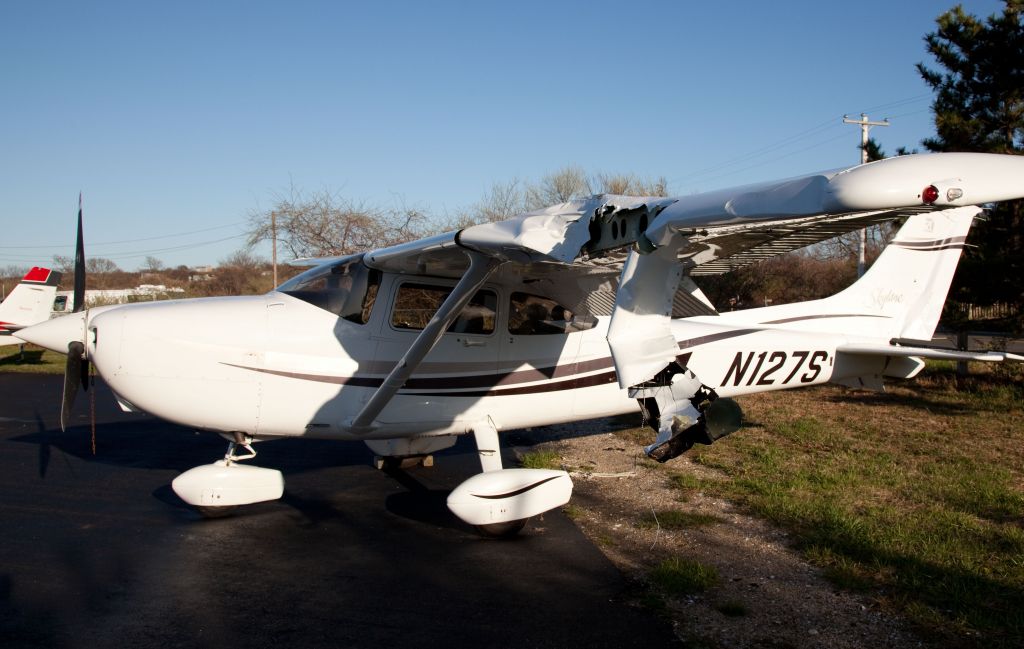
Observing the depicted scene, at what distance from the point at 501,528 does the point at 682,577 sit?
1.60m

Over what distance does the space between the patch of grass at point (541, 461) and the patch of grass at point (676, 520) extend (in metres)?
1.90

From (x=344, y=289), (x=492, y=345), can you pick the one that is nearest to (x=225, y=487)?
(x=344, y=289)

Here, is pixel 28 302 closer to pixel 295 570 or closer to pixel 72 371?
pixel 72 371

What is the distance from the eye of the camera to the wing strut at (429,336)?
514 cm

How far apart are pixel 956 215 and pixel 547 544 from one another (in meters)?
6.91

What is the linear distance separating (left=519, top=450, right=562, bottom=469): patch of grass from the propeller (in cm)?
452

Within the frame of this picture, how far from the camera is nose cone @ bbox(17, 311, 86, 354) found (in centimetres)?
573

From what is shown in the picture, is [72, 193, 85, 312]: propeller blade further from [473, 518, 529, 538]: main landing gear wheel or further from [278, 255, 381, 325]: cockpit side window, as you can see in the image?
[473, 518, 529, 538]: main landing gear wheel

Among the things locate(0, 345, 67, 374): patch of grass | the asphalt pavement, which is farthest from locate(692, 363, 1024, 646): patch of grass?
locate(0, 345, 67, 374): patch of grass

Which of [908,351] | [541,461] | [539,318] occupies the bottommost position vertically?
[541,461]

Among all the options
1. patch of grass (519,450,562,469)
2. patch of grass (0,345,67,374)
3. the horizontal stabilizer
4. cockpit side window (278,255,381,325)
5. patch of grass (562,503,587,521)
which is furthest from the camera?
patch of grass (0,345,67,374)

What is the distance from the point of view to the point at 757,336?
7.75 meters

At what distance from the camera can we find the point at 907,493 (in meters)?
6.55

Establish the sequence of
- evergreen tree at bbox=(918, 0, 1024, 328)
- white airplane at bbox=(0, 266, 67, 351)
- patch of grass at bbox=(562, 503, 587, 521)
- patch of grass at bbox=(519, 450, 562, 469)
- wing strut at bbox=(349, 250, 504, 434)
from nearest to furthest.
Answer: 1. wing strut at bbox=(349, 250, 504, 434)
2. patch of grass at bbox=(562, 503, 587, 521)
3. patch of grass at bbox=(519, 450, 562, 469)
4. evergreen tree at bbox=(918, 0, 1024, 328)
5. white airplane at bbox=(0, 266, 67, 351)
